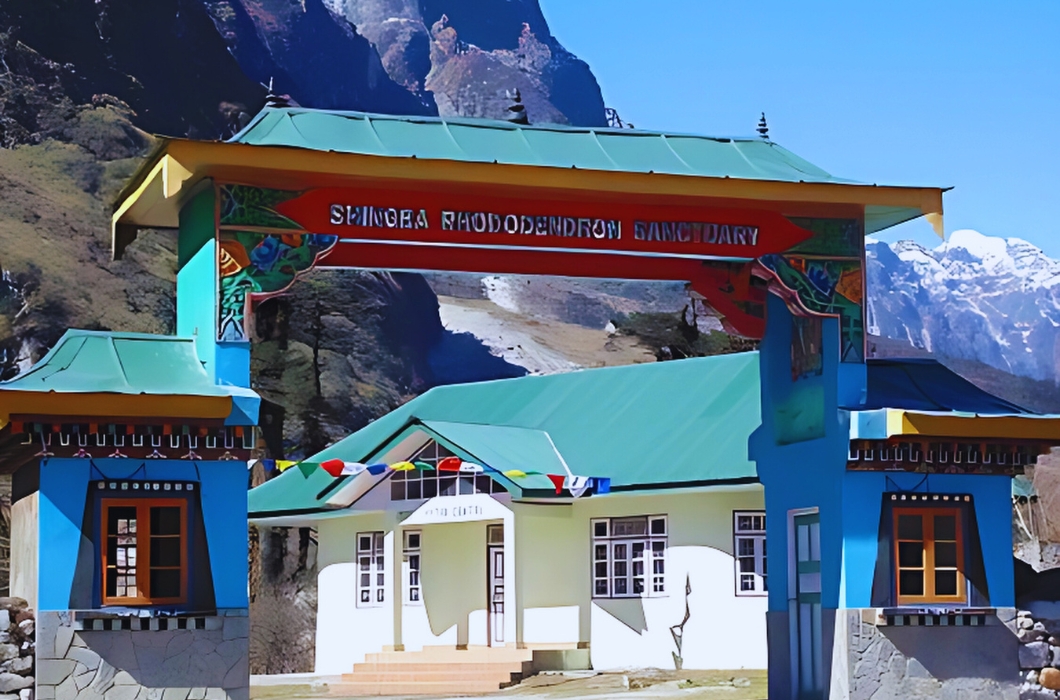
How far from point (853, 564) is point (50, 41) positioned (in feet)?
187

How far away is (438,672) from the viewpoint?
27219mm

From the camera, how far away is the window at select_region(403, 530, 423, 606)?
29109 mm

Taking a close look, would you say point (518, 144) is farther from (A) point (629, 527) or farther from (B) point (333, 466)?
(A) point (629, 527)

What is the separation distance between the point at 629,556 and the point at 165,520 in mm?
13419

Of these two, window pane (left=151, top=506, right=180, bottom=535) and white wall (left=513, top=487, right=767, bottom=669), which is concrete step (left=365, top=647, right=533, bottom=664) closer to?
white wall (left=513, top=487, right=767, bottom=669)

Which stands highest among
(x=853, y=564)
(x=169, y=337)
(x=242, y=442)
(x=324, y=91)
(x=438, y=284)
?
(x=324, y=91)

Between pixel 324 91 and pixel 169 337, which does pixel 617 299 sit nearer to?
pixel 324 91

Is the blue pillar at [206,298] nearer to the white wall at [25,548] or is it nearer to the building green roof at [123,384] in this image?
the building green roof at [123,384]

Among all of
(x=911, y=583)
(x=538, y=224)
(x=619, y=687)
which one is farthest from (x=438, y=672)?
(x=538, y=224)

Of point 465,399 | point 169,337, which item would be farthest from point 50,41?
point 169,337

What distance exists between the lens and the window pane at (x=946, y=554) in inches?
680

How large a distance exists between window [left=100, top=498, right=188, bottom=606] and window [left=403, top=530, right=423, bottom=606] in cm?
1383

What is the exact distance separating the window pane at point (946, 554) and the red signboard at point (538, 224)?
3.33m

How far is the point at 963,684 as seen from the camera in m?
17.0
